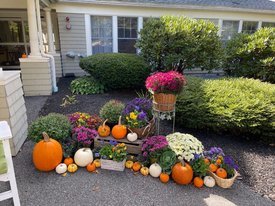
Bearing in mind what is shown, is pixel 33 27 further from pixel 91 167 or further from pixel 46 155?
pixel 91 167

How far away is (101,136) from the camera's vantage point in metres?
3.21

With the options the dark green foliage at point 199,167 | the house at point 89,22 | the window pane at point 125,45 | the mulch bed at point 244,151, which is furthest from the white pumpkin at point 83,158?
the window pane at point 125,45

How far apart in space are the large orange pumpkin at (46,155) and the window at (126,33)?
6.89 m

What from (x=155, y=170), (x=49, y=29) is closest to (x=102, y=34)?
(x=49, y=29)

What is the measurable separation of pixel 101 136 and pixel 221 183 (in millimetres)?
1737

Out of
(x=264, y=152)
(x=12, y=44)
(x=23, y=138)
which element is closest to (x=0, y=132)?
(x=23, y=138)

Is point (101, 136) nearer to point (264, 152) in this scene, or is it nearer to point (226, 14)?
point (264, 152)

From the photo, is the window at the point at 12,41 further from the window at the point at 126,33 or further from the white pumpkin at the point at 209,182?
A: the white pumpkin at the point at 209,182

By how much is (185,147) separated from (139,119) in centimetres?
78

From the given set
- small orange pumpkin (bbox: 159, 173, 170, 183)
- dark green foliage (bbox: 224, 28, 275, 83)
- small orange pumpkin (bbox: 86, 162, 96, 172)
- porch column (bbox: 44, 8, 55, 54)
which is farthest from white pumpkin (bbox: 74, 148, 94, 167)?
porch column (bbox: 44, 8, 55, 54)

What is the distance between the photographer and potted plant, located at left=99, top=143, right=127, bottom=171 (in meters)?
2.85

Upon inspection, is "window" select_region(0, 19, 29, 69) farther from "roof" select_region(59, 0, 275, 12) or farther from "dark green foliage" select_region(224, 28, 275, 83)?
"dark green foliage" select_region(224, 28, 275, 83)

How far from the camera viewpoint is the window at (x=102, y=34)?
28.4 ft

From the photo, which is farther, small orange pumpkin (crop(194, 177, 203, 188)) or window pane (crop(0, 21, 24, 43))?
window pane (crop(0, 21, 24, 43))
